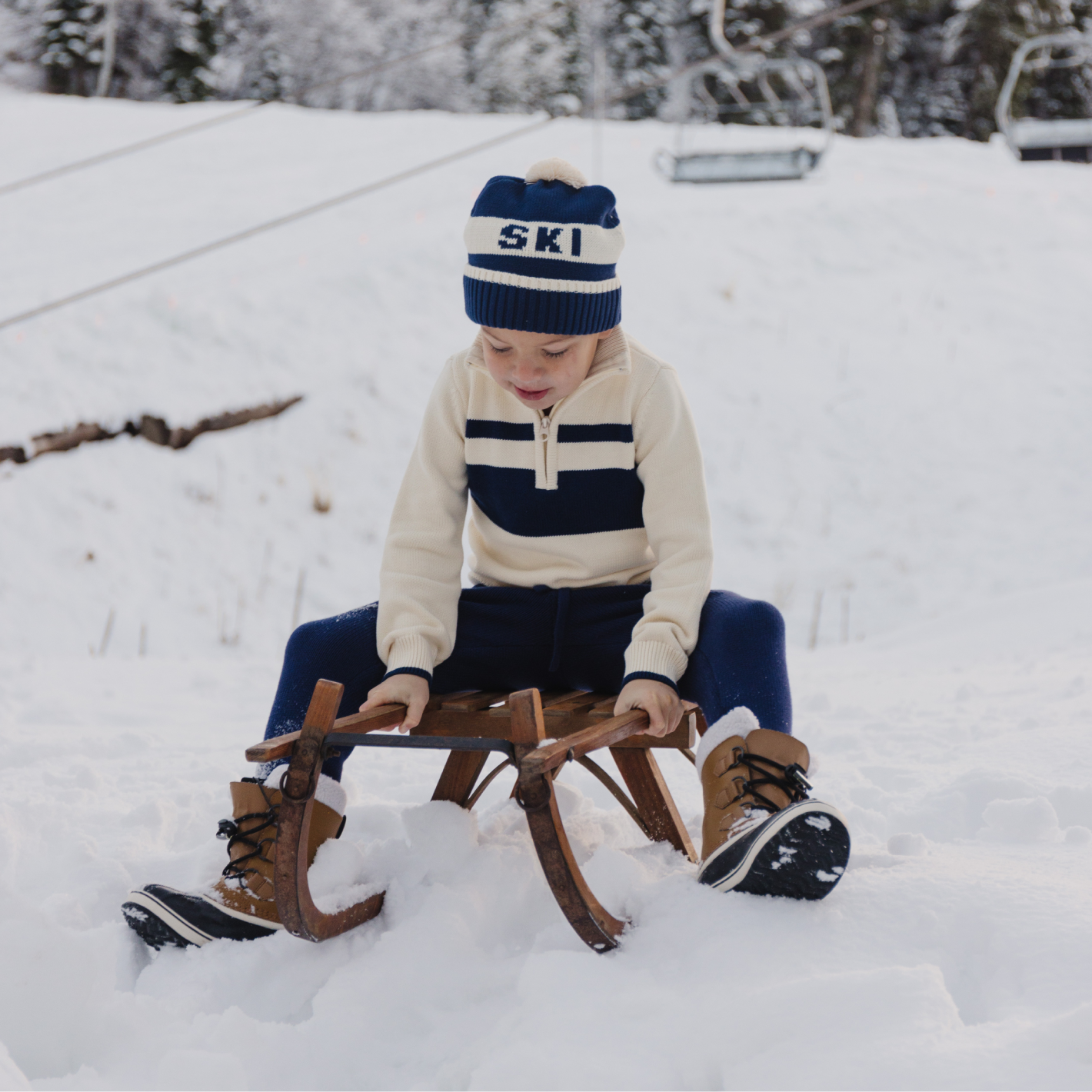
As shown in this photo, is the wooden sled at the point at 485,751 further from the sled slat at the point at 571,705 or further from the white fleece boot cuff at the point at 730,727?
the white fleece boot cuff at the point at 730,727

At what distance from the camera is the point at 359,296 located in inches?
285

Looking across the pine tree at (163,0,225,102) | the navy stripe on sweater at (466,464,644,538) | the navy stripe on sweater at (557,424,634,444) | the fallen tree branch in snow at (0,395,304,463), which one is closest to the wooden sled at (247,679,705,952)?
the navy stripe on sweater at (466,464,644,538)

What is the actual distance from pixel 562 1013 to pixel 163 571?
4188 mm

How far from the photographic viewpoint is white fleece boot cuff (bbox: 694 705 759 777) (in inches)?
56.3

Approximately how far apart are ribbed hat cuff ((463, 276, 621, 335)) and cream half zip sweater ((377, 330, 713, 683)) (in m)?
0.11

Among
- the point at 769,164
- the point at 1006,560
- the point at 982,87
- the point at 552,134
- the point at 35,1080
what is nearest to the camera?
the point at 35,1080

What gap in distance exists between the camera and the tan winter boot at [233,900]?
4.57 ft

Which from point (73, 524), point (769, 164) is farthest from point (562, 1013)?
point (769, 164)

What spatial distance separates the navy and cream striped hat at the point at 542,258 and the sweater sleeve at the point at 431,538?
219mm

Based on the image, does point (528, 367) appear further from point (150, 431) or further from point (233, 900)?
point (150, 431)

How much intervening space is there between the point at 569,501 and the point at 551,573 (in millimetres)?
127

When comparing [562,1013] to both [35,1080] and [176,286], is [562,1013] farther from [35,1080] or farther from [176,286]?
[176,286]

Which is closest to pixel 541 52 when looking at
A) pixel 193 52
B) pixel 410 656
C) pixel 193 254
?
pixel 193 52

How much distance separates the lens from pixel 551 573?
1.73 m
